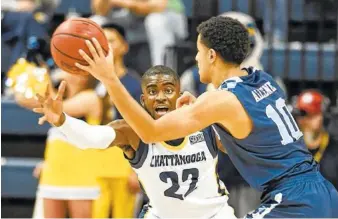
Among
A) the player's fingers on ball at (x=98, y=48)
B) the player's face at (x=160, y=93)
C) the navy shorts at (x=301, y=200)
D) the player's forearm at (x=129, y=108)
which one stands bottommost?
the navy shorts at (x=301, y=200)

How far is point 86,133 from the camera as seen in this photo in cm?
474

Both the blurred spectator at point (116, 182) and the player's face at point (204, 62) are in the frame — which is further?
the blurred spectator at point (116, 182)

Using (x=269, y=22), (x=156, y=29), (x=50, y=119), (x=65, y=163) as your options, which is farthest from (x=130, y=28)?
(x=50, y=119)

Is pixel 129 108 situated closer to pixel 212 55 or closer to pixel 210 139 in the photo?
pixel 212 55

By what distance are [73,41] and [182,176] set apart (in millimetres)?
1095

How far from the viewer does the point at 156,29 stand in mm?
8414

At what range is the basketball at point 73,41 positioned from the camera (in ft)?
15.2

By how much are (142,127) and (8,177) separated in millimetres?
4408

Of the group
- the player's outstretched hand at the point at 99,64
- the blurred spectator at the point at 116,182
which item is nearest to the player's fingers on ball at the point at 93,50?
the player's outstretched hand at the point at 99,64

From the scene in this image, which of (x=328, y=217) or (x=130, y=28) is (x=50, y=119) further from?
(x=130, y=28)

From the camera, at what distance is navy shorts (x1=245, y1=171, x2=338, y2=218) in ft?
14.3

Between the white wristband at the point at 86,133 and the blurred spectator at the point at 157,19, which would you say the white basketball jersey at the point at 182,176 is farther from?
the blurred spectator at the point at 157,19

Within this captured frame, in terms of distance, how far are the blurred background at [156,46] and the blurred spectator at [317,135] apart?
27 centimetres

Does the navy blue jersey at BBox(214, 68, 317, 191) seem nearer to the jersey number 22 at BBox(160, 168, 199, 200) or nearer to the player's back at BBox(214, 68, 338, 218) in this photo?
the player's back at BBox(214, 68, 338, 218)
